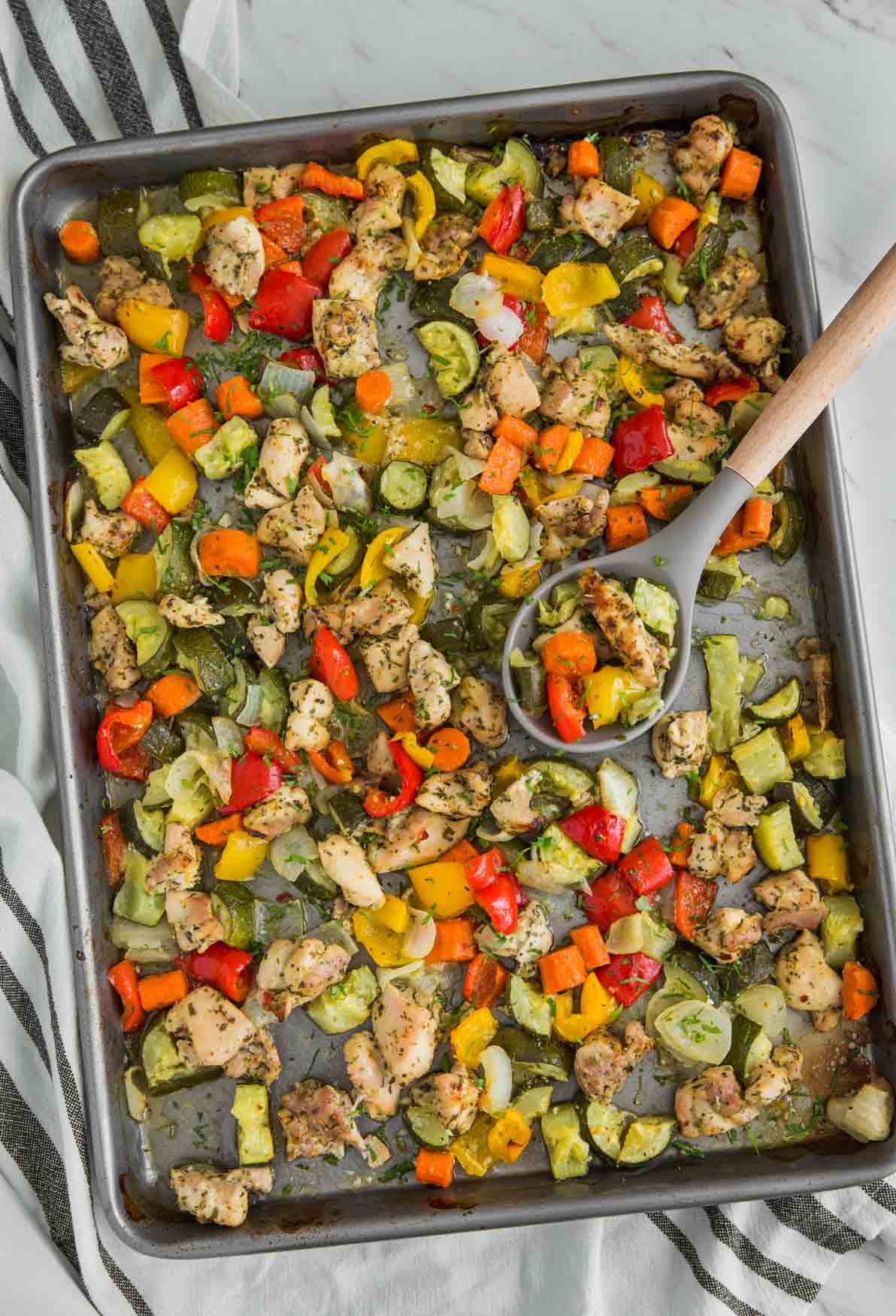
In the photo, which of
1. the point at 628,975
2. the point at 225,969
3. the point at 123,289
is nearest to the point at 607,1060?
the point at 628,975

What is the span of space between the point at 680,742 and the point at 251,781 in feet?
4.07

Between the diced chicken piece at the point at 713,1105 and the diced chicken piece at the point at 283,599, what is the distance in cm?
176

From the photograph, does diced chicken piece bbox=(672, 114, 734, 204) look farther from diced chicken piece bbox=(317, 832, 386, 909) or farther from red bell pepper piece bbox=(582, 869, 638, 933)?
diced chicken piece bbox=(317, 832, 386, 909)

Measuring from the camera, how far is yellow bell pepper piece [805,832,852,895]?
3.61 metres

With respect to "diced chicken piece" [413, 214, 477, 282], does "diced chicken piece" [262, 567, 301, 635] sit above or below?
below

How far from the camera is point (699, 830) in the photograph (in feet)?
12.0

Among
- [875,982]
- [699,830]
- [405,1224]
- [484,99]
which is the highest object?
[484,99]

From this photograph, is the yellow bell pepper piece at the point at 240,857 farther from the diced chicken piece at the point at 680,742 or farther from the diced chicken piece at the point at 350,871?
the diced chicken piece at the point at 680,742

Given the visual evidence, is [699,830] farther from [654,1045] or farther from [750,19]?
[750,19]

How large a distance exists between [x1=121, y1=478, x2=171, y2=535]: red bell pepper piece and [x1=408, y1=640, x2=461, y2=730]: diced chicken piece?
855 mm

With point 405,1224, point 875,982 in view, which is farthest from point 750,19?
point 405,1224

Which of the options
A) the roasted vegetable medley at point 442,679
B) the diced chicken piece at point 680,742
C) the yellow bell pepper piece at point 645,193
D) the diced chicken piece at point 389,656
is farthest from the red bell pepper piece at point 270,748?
the yellow bell pepper piece at point 645,193

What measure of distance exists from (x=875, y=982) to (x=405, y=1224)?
4.92ft

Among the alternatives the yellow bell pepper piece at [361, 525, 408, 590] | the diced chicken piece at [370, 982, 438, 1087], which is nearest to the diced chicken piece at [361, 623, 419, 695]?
the yellow bell pepper piece at [361, 525, 408, 590]
